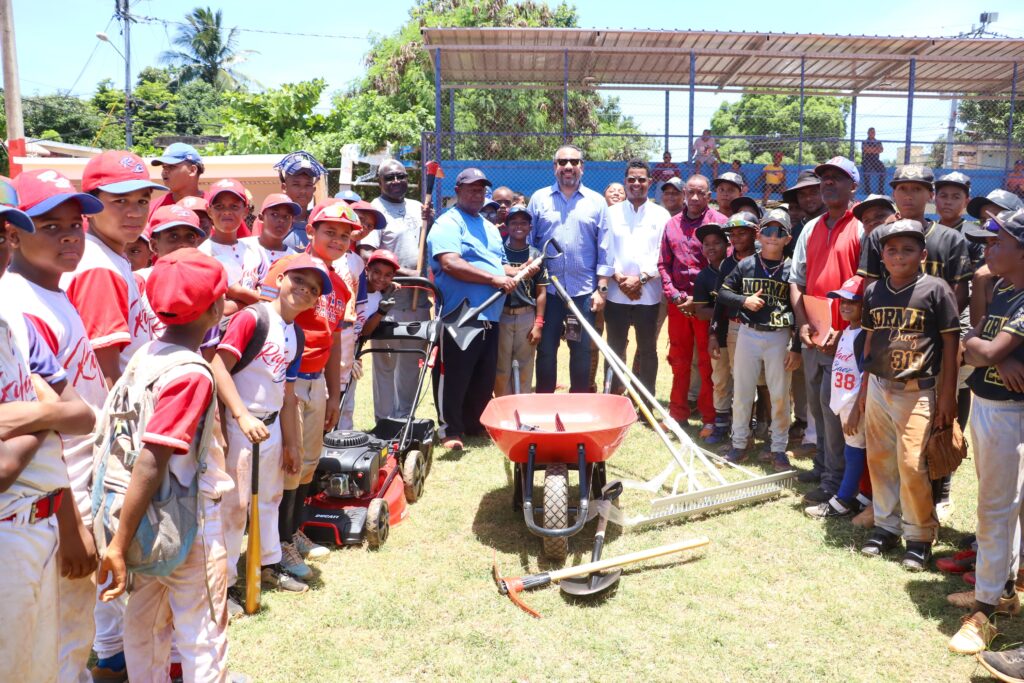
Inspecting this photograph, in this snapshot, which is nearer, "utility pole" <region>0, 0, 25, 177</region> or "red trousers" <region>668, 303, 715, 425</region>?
"red trousers" <region>668, 303, 715, 425</region>

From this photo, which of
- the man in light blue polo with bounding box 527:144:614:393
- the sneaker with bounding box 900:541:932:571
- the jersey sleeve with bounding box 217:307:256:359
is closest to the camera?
the jersey sleeve with bounding box 217:307:256:359

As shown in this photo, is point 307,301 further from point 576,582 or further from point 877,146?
point 877,146

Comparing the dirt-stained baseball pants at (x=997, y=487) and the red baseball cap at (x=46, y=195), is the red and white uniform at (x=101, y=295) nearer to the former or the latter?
the red baseball cap at (x=46, y=195)

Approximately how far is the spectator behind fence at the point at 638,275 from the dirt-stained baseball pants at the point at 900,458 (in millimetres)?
3151

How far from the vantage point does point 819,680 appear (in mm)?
3285

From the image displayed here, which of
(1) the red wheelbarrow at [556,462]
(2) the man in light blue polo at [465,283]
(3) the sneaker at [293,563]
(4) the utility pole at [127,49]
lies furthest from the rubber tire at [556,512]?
(4) the utility pole at [127,49]

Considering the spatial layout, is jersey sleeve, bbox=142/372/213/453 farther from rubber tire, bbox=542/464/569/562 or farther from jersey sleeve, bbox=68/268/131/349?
rubber tire, bbox=542/464/569/562

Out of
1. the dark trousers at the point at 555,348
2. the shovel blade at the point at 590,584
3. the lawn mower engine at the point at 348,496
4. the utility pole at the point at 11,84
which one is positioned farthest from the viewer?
the utility pole at the point at 11,84

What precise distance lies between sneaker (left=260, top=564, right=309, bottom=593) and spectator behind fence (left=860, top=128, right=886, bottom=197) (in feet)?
45.2

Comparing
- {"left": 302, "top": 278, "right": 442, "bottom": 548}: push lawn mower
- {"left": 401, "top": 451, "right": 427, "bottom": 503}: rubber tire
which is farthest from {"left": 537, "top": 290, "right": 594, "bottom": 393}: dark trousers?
{"left": 302, "top": 278, "right": 442, "bottom": 548}: push lawn mower

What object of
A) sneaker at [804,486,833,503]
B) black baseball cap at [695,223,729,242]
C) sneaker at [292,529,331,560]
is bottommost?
sneaker at [804,486,833,503]

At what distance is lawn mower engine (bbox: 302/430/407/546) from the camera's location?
4.58m

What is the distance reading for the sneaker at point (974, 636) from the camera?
11.3 ft

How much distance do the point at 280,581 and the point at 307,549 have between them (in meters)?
0.41
